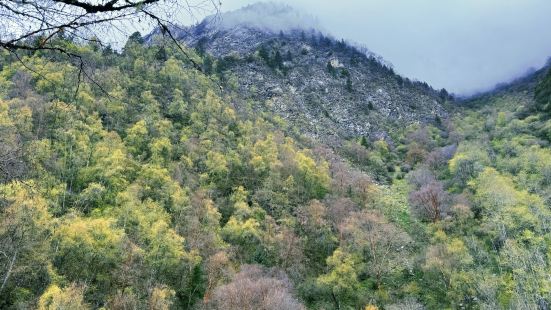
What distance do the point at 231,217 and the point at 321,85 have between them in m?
63.7

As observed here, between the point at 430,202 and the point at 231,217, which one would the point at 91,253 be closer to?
the point at 231,217

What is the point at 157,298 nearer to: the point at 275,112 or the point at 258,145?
the point at 258,145

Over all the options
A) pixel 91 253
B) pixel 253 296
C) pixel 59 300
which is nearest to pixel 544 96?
pixel 253 296

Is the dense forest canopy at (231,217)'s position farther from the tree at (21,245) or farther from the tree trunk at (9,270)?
the tree trunk at (9,270)

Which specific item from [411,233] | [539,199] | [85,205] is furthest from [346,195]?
[85,205]

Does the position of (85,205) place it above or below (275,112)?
below

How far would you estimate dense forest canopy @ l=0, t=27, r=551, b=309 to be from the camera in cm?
2719

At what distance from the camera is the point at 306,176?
5344 centimetres

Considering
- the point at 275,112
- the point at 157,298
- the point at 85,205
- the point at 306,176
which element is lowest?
the point at 157,298

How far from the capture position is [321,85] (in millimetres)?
100125

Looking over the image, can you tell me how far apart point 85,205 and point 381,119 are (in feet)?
240

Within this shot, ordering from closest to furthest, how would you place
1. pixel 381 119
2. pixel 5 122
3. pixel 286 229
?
pixel 5 122 < pixel 286 229 < pixel 381 119

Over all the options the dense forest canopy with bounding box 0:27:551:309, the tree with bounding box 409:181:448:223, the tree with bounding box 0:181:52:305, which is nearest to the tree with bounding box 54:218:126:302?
the dense forest canopy with bounding box 0:27:551:309

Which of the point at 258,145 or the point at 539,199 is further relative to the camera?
the point at 258,145
